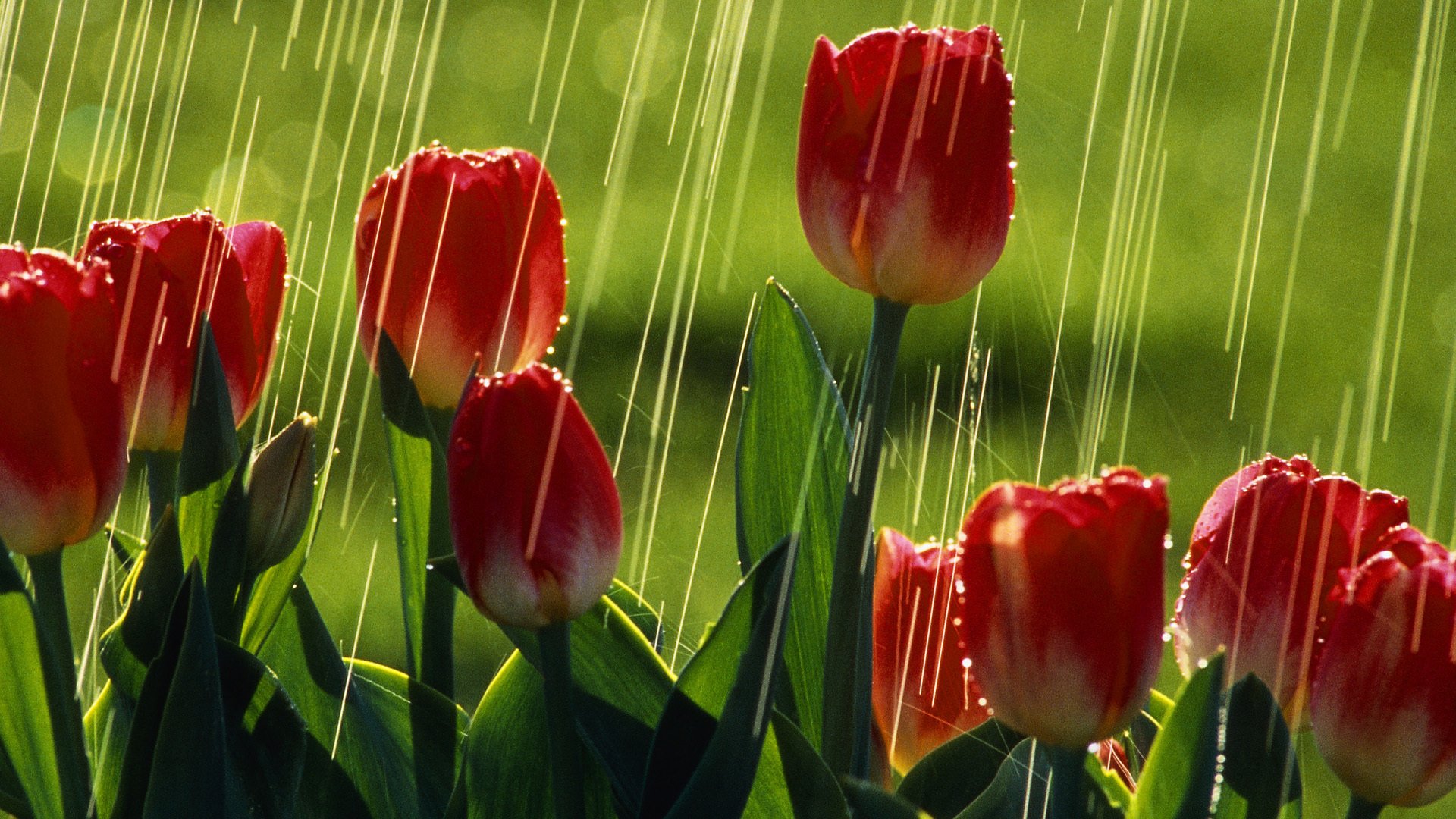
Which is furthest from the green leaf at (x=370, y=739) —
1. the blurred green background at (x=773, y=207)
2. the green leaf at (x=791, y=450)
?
the blurred green background at (x=773, y=207)

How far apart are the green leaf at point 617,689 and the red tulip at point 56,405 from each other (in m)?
0.14

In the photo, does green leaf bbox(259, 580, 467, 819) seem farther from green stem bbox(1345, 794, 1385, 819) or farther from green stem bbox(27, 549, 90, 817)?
green stem bbox(1345, 794, 1385, 819)

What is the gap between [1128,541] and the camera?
40cm

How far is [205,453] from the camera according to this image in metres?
0.55

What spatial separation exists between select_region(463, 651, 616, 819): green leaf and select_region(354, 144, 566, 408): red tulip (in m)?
0.11

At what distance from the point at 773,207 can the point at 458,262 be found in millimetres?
1903

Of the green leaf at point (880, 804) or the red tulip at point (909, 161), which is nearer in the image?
the green leaf at point (880, 804)

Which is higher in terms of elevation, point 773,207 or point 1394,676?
point 773,207

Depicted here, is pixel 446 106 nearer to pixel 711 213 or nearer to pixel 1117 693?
pixel 711 213

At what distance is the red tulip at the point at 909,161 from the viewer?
0.50 metres

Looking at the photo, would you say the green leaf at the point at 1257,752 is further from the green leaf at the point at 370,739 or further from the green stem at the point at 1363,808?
the green leaf at the point at 370,739

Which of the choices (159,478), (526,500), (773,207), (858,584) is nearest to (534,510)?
(526,500)

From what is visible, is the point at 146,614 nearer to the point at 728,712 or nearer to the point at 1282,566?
the point at 728,712

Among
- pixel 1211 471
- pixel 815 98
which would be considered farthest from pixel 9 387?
pixel 1211 471
